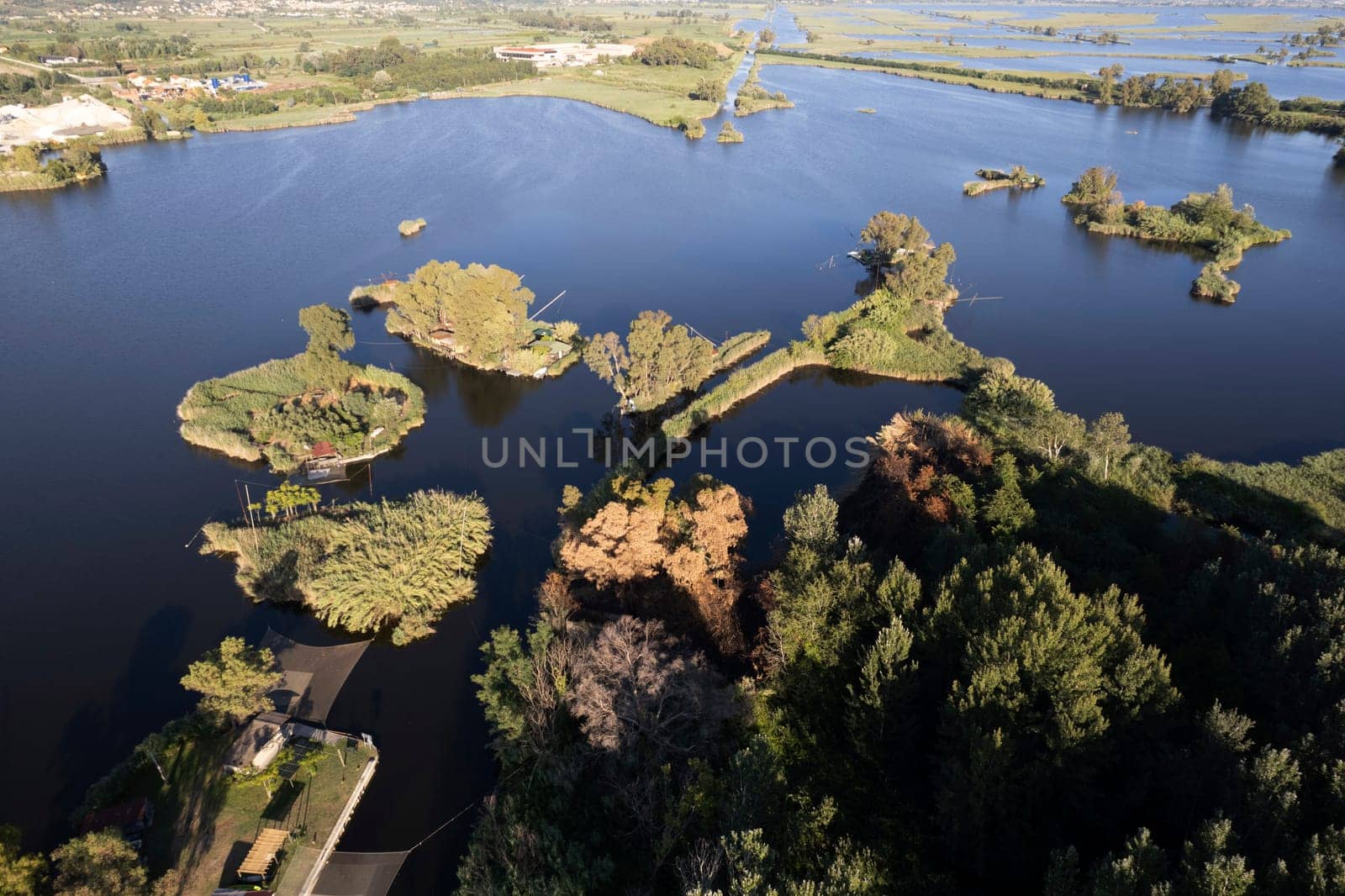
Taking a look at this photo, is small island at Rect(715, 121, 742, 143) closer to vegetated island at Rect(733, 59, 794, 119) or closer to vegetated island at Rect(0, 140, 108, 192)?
vegetated island at Rect(733, 59, 794, 119)

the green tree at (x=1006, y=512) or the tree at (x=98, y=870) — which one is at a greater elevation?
the green tree at (x=1006, y=512)

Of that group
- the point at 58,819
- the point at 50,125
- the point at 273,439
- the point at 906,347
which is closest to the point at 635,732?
the point at 58,819

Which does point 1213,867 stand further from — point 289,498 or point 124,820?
point 289,498

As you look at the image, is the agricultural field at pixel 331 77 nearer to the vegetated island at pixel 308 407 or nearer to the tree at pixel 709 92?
the tree at pixel 709 92

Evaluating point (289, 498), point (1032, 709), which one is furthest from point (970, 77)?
point (1032, 709)

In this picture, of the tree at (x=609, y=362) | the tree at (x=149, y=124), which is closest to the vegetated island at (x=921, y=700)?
the tree at (x=609, y=362)

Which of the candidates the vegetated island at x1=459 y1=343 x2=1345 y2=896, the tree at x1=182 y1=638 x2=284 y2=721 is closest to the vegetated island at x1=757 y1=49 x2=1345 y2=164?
the vegetated island at x1=459 y1=343 x2=1345 y2=896
